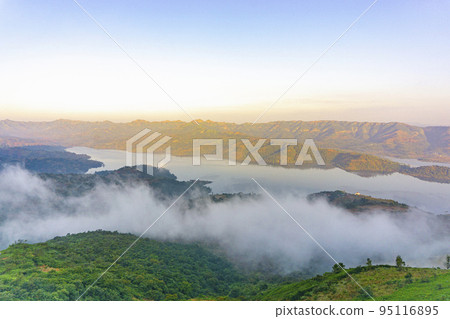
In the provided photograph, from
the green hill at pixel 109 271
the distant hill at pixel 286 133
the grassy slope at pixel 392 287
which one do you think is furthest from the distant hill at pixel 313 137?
the grassy slope at pixel 392 287

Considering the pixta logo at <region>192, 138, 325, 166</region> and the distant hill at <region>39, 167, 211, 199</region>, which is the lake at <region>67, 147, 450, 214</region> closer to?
the pixta logo at <region>192, 138, 325, 166</region>

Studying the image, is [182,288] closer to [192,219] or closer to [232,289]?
[232,289]

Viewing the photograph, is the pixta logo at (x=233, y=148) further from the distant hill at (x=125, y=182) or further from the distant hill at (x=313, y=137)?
the distant hill at (x=125, y=182)

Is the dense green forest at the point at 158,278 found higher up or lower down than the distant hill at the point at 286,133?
lower down

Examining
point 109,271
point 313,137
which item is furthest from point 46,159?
point 313,137

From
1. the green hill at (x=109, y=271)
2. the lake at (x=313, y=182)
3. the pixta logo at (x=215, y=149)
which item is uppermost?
the pixta logo at (x=215, y=149)

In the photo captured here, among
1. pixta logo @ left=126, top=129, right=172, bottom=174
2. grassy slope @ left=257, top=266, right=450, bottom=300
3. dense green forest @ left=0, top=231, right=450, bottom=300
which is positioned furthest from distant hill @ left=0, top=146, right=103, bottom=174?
grassy slope @ left=257, top=266, right=450, bottom=300

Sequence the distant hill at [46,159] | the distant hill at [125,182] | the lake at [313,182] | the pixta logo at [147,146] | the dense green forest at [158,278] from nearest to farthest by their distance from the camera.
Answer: the dense green forest at [158,278], the lake at [313,182], the pixta logo at [147,146], the distant hill at [125,182], the distant hill at [46,159]

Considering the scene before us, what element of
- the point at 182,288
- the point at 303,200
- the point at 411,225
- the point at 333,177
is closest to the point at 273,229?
the point at 303,200

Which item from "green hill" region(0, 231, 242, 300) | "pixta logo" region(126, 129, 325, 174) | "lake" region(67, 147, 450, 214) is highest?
"pixta logo" region(126, 129, 325, 174)
